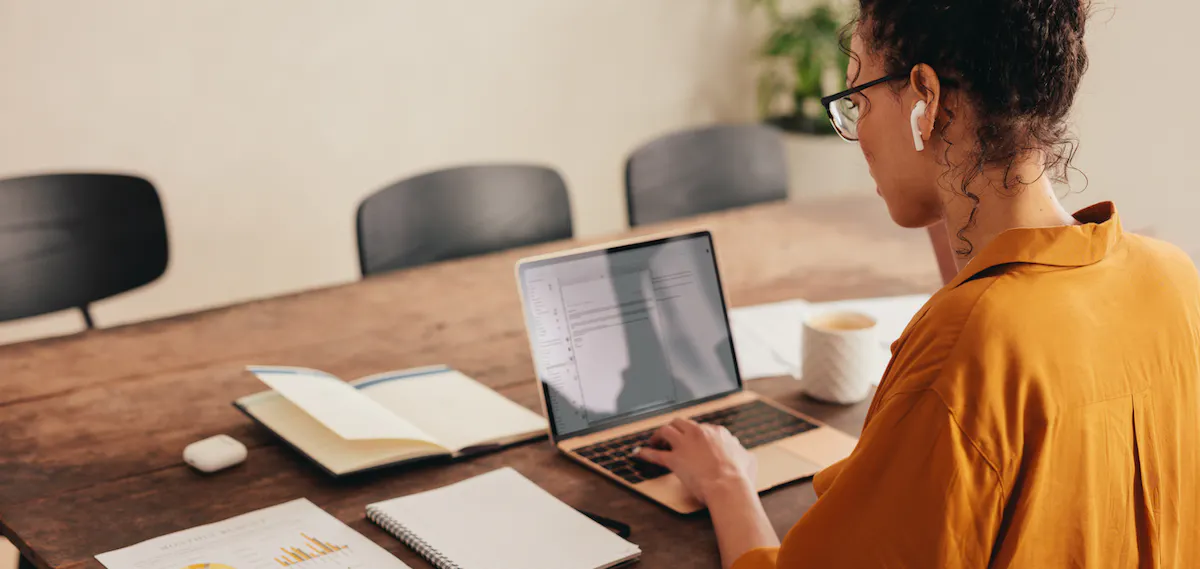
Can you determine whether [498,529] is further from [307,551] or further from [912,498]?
[912,498]

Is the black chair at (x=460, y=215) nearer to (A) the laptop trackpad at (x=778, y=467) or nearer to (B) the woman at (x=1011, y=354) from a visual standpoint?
(A) the laptop trackpad at (x=778, y=467)

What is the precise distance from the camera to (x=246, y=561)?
1.12 metres

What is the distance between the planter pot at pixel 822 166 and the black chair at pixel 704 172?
4.19 feet

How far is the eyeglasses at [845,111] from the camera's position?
3.51ft

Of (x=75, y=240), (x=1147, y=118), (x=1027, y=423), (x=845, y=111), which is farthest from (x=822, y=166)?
(x=1027, y=423)

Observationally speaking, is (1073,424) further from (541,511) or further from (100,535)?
(100,535)

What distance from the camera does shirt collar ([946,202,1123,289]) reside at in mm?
919

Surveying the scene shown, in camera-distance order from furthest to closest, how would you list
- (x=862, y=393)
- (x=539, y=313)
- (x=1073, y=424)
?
1. (x=862, y=393)
2. (x=539, y=313)
3. (x=1073, y=424)

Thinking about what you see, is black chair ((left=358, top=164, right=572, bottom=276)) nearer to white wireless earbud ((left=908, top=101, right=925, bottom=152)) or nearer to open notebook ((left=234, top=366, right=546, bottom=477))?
open notebook ((left=234, top=366, right=546, bottom=477))

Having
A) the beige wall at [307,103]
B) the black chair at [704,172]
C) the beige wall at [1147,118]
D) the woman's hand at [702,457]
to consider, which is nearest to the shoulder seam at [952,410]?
the woman's hand at [702,457]

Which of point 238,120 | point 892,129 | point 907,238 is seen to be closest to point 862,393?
point 892,129

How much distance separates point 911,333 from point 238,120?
2.71 meters

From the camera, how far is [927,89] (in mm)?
963

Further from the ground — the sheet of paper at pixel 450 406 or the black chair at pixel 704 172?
the black chair at pixel 704 172
